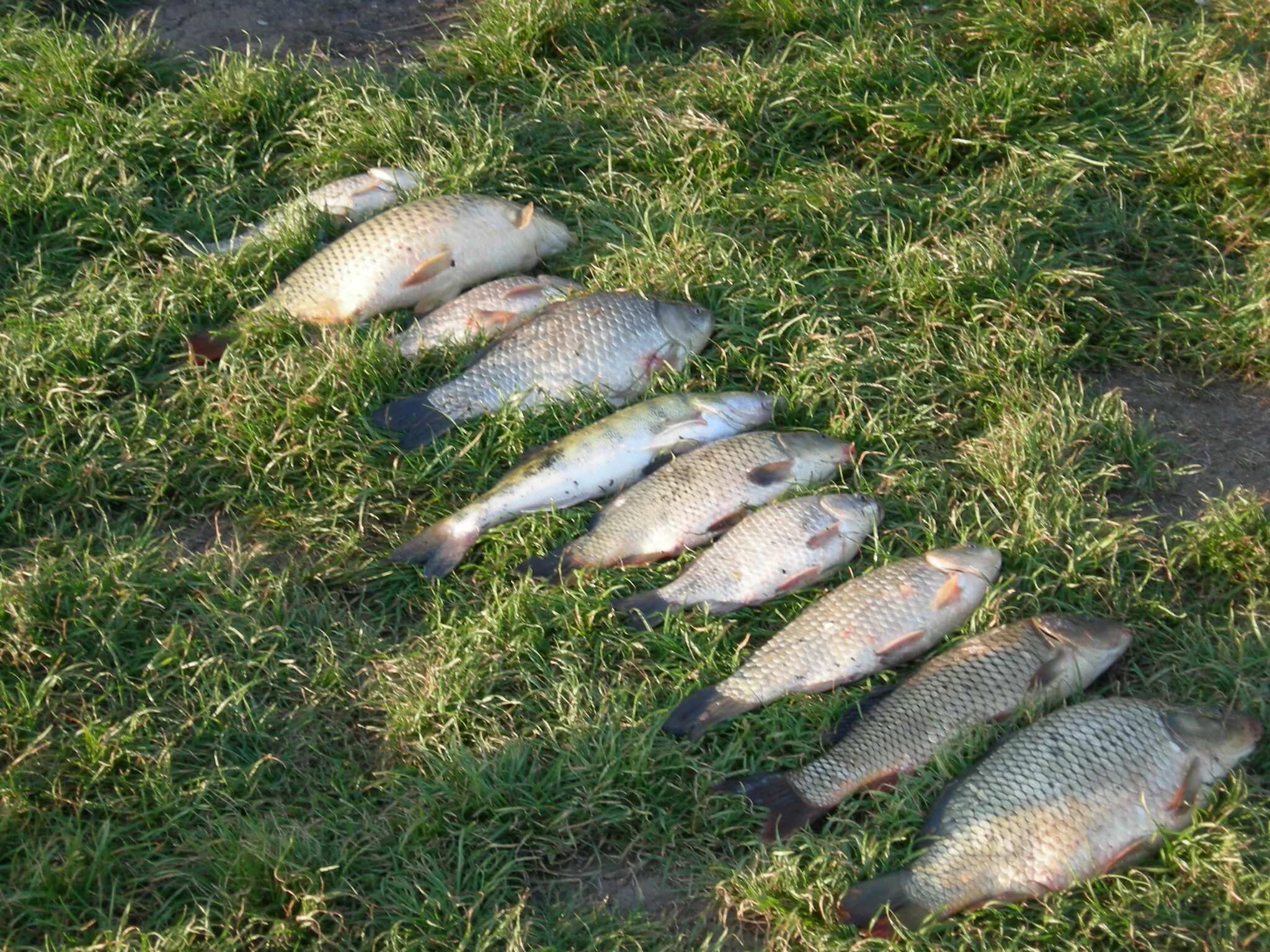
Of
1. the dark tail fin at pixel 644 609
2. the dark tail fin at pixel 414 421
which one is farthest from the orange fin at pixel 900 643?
the dark tail fin at pixel 414 421

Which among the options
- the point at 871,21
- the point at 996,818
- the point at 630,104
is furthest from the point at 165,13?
the point at 996,818

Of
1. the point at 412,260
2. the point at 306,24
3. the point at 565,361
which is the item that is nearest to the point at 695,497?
the point at 565,361

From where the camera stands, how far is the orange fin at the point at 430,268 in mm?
4613

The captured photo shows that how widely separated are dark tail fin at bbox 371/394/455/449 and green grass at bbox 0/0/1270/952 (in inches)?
2.7

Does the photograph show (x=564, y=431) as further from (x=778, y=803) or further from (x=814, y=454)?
(x=778, y=803)

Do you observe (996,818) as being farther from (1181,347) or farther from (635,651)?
(1181,347)

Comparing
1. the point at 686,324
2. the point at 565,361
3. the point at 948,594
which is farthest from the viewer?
the point at 686,324

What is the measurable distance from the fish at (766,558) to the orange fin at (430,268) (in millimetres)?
1611

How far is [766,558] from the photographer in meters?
3.74

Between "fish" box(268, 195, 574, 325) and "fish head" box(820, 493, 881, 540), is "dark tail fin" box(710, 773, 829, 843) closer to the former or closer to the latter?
"fish head" box(820, 493, 881, 540)

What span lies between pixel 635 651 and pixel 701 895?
29.9 inches

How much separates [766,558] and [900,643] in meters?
0.47

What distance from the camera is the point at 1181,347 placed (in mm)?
4602

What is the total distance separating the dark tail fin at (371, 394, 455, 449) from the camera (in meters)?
4.16
